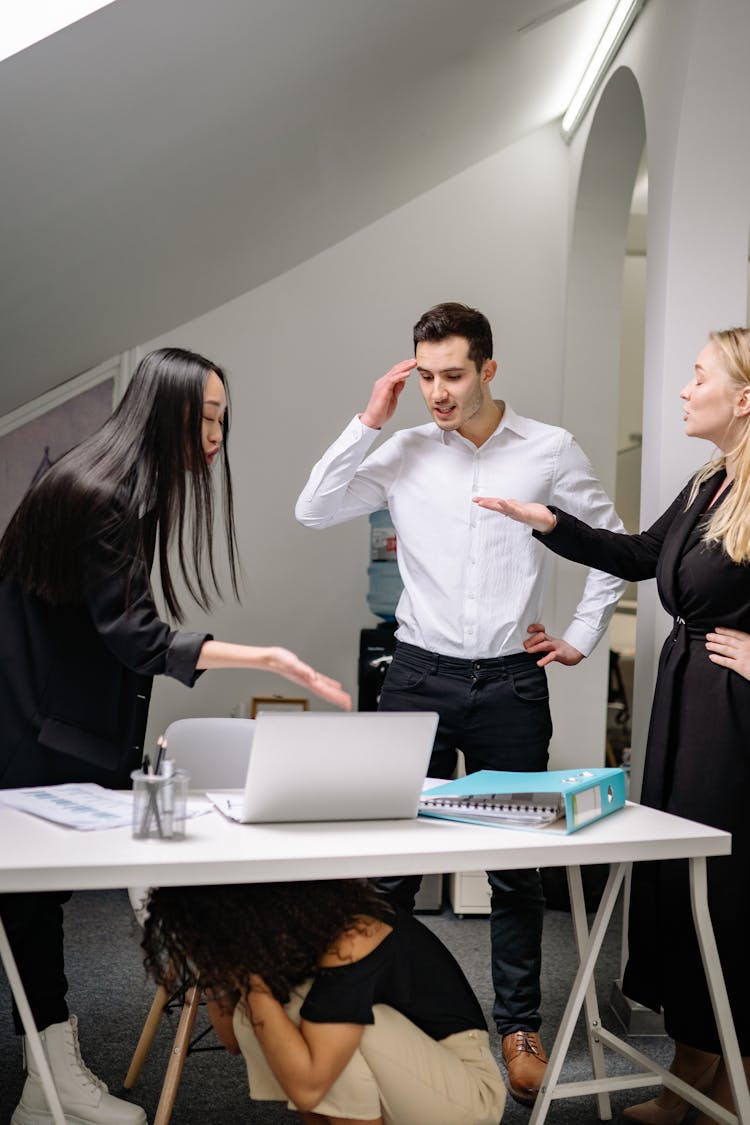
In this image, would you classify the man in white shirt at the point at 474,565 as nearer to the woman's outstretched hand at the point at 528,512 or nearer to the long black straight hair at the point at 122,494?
the woman's outstretched hand at the point at 528,512

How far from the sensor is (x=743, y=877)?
2.17 meters

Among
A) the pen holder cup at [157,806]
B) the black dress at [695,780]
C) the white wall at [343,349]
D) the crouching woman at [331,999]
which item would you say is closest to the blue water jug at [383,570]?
the white wall at [343,349]

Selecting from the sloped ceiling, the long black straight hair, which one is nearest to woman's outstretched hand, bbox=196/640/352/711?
the long black straight hair

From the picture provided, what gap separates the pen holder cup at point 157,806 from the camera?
5.47ft

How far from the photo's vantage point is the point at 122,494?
6.40ft

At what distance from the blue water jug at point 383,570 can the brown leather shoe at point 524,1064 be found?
231 cm

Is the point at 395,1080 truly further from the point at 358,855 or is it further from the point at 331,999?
the point at 358,855

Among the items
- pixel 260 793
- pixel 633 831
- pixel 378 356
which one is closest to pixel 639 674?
pixel 633 831

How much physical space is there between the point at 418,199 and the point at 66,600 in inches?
137

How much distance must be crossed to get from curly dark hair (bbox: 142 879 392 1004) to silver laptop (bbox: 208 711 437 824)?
144 mm

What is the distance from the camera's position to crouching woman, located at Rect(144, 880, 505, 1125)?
65.2 inches

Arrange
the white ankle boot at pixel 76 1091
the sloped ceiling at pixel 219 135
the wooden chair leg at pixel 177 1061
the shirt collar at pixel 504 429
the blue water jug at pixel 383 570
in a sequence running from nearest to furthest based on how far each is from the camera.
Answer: the wooden chair leg at pixel 177 1061, the white ankle boot at pixel 76 1091, the sloped ceiling at pixel 219 135, the shirt collar at pixel 504 429, the blue water jug at pixel 383 570

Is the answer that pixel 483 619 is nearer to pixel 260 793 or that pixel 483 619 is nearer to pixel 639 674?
pixel 639 674

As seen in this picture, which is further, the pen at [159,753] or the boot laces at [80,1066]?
the boot laces at [80,1066]
